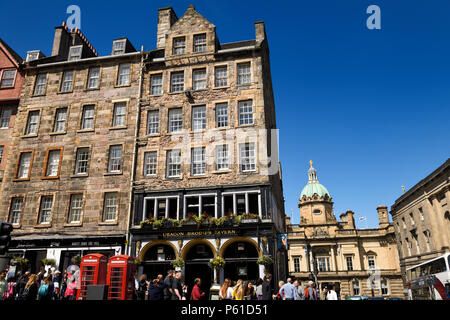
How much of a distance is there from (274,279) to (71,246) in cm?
1436

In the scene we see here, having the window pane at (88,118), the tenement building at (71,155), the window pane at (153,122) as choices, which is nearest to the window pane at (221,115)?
the window pane at (153,122)

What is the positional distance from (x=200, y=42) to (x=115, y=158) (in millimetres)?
11826

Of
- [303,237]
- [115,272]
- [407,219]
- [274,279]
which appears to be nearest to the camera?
[115,272]

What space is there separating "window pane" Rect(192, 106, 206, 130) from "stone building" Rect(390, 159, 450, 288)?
29.9 meters

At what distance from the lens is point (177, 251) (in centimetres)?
2164

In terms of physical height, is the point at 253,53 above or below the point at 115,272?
above

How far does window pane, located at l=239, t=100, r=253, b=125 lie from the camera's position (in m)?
24.2

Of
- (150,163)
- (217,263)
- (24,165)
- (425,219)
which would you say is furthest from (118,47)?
(425,219)

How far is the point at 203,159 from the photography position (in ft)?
78.4

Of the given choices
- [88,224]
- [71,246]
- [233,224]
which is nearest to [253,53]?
[233,224]
